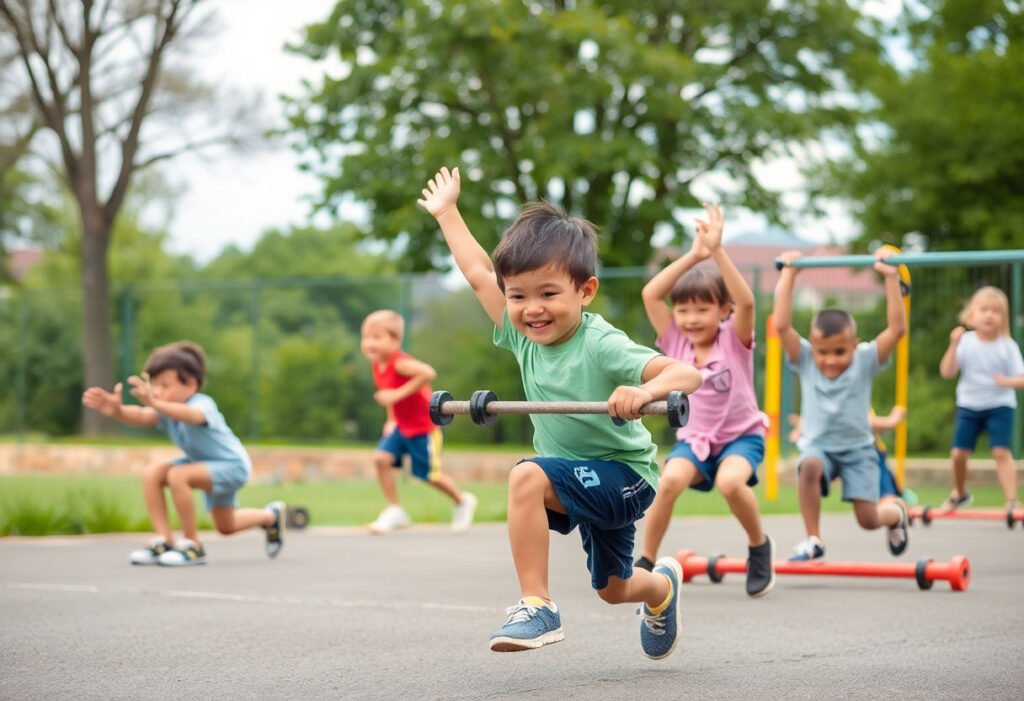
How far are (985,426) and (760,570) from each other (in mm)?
5601

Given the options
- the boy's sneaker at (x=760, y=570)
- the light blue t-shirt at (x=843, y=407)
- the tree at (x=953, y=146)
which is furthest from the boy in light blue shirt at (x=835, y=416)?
the tree at (x=953, y=146)

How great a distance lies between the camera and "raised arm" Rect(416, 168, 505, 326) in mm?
4898

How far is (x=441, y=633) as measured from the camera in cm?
575

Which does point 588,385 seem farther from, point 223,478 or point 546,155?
point 546,155

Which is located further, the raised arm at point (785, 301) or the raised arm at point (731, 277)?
the raised arm at point (785, 301)

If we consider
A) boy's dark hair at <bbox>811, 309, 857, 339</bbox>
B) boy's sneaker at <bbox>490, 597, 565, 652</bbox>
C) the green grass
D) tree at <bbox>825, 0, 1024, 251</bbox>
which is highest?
tree at <bbox>825, 0, 1024, 251</bbox>

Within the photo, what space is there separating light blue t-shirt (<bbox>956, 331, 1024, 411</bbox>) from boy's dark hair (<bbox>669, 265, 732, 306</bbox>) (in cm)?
500

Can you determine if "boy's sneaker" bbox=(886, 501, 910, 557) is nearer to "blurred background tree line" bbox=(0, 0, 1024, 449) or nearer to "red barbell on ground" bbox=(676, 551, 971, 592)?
"red barbell on ground" bbox=(676, 551, 971, 592)

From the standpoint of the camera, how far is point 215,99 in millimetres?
28531

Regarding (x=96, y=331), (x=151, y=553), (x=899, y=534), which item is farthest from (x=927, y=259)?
(x=96, y=331)

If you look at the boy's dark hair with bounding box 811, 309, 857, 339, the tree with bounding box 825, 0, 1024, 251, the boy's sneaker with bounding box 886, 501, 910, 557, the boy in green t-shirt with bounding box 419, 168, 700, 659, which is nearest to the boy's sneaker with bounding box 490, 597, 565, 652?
the boy in green t-shirt with bounding box 419, 168, 700, 659

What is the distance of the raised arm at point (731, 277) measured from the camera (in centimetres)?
603

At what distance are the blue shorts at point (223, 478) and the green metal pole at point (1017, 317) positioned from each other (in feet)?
32.8

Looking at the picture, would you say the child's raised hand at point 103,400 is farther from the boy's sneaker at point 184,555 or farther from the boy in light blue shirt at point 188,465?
the boy's sneaker at point 184,555
